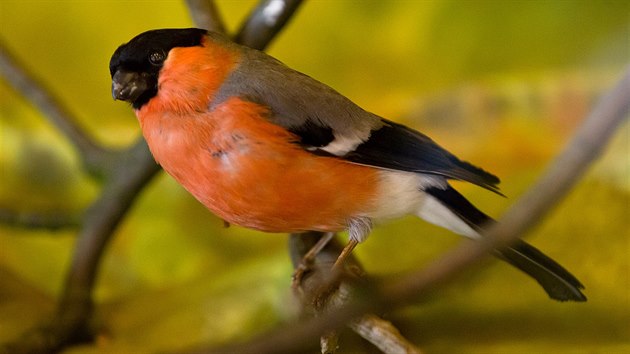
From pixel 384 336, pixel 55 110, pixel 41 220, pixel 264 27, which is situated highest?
pixel 264 27

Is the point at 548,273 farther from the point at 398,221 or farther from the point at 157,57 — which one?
the point at 157,57

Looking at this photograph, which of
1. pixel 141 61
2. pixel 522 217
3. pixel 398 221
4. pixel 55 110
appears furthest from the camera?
pixel 55 110

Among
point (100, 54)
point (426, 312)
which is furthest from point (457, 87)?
point (100, 54)

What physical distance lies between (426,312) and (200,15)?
429 mm

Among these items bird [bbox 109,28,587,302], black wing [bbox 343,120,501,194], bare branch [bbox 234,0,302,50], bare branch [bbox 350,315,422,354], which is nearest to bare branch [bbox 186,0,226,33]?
bare branch [bbox 234,0,302,50]

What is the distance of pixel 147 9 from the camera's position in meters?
0.88

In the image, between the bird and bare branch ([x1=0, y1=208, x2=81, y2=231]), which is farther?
bare branch ([x1=0, y1=208, x2=81, y2=231])

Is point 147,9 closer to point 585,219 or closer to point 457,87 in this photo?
point 457,87

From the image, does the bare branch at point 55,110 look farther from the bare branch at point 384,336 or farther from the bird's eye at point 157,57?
the bare branch at point 384,336

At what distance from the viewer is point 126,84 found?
2.04 ft

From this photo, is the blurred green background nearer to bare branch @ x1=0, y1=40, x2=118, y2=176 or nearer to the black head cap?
bare branch @ x1=0, y1=40, x2=118, y2=176

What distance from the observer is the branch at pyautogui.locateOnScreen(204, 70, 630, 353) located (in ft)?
1.48

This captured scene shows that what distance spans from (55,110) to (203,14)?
395mm

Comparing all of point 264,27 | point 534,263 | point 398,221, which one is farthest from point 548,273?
point 264,27
